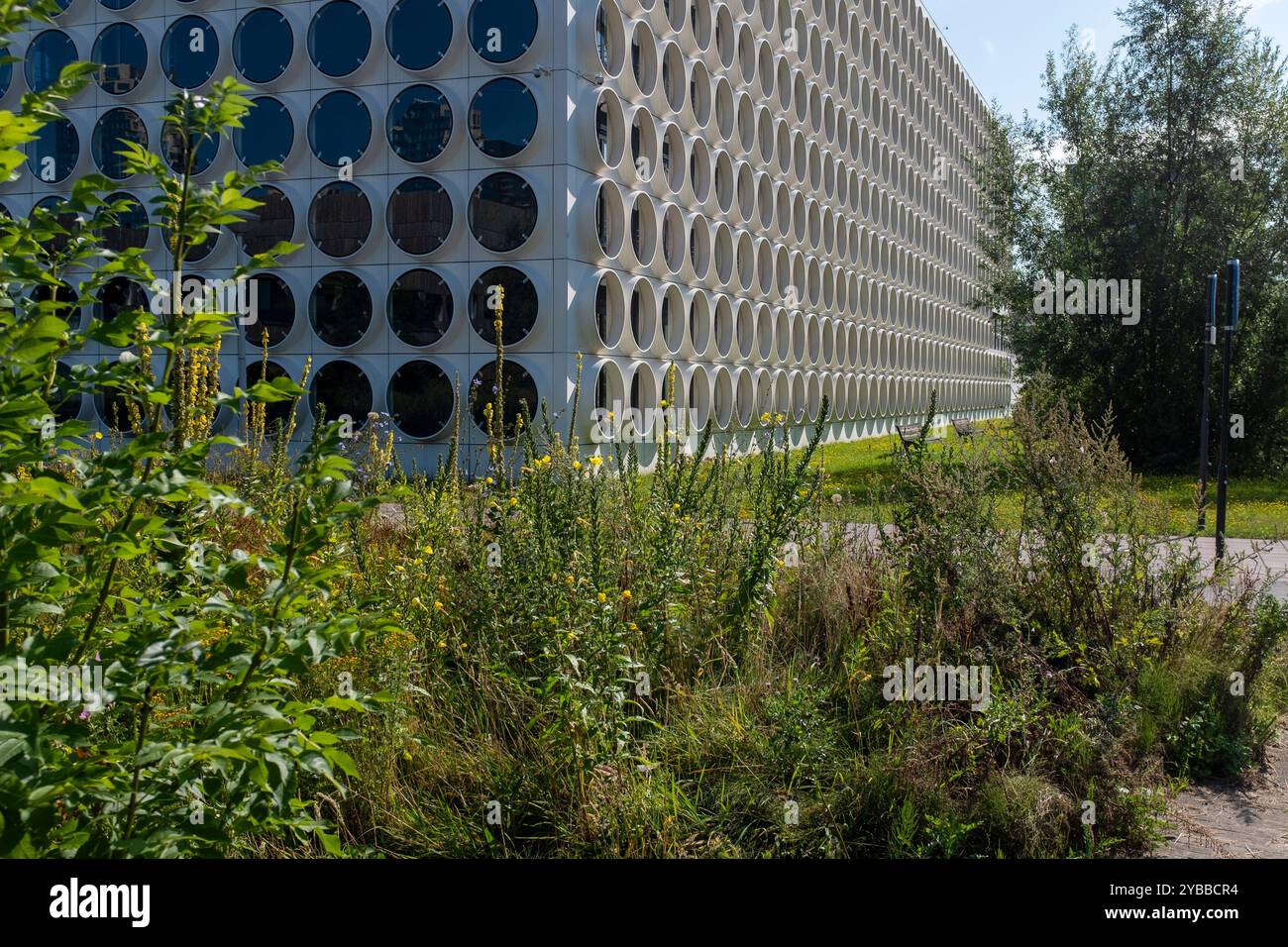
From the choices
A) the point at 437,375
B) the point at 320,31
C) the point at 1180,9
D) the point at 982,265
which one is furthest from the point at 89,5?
the point at 1180,9

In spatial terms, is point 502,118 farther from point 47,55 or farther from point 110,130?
point 47,55

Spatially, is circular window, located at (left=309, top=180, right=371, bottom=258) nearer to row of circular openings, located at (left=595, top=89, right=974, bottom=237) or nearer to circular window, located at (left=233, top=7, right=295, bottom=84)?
circular window, located at (left=233, top=7, right=295, bottom=84)

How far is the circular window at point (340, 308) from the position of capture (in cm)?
2155

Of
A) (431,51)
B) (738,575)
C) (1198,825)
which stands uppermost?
(431,51)

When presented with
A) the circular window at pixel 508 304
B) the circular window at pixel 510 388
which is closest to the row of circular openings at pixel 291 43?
the circular window at pixel 508 304

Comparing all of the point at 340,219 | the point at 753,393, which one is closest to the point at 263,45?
the point at 340,219

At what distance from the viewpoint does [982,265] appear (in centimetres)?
2941

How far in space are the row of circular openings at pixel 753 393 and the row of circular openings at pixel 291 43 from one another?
656 cm

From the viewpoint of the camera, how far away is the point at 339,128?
2142 cm

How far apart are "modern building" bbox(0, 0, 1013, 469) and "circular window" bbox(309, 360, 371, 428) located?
0.05 metres

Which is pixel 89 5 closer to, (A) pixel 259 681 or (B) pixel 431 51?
(B) pixel 431 51

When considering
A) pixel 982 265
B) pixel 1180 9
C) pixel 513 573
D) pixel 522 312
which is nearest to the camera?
pixel 513 573

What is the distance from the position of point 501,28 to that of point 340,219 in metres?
4.87
